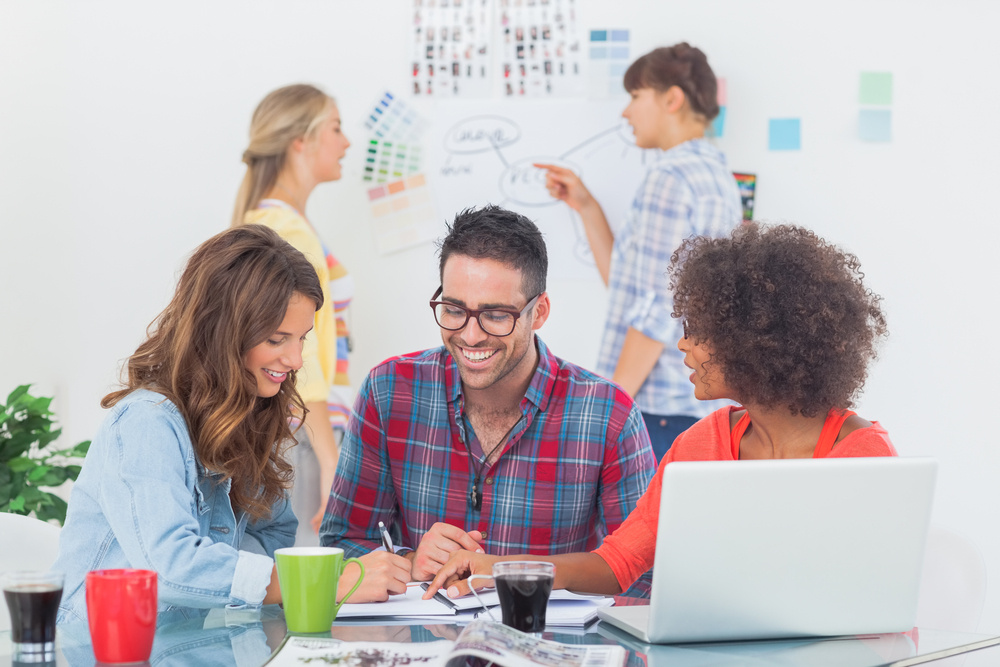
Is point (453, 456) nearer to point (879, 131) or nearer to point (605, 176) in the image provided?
point (605, 176)

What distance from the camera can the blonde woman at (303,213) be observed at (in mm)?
2541

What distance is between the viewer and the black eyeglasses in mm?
1680

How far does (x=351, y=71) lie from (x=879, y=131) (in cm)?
154

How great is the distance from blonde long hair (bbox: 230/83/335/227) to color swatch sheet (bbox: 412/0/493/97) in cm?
→ 38

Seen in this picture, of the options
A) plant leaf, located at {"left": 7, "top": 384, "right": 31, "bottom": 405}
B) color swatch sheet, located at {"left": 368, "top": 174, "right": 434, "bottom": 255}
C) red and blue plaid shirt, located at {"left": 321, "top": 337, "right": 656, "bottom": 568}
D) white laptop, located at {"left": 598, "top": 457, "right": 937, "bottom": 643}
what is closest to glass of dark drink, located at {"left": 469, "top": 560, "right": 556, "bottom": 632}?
white laptop, located at {"left": 598, "top": 457, "right": 937, "bottom": 643}

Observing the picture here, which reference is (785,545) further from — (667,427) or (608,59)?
(608,59)

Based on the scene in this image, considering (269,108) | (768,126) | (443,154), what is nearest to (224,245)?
(269,108)

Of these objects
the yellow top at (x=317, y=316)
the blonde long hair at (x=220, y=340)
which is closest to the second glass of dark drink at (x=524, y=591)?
the blonde long hair at (x=220, y=340)

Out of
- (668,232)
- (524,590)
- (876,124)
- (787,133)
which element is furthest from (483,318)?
(876,124)

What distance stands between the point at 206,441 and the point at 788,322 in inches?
33.5

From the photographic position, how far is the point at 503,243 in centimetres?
172

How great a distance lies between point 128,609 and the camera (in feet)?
3.31

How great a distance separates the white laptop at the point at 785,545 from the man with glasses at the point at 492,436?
2.04 feet

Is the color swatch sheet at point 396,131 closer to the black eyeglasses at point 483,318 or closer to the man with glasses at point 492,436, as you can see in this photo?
the man with glasses at point 492,436
